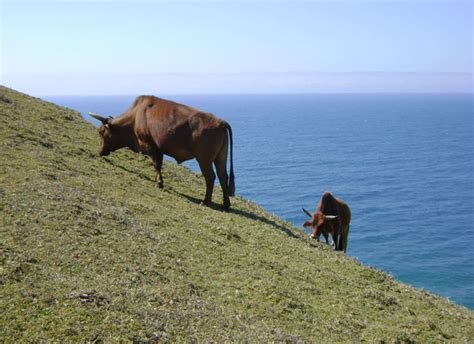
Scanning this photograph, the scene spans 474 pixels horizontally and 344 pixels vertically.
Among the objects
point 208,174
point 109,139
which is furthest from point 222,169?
point 109,139

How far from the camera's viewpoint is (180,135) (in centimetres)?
1666

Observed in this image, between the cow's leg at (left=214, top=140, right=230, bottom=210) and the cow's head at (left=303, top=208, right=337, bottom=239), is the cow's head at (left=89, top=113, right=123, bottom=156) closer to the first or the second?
the cow's leg at (left=214, top=140, right=230, bottom=210)

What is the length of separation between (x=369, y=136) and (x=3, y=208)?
454ft

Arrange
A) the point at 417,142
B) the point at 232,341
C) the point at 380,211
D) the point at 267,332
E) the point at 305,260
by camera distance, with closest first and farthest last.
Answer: the point at 232,341 < the point at 267,332 < the point at 305,260 < the point at 380,211 < the point at 417,142

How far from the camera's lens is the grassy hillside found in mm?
7535

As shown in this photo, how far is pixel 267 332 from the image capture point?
862cm

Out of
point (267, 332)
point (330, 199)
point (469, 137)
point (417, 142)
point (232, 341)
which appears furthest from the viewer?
point (469, 137)

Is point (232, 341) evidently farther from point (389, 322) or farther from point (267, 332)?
point (389, 322)

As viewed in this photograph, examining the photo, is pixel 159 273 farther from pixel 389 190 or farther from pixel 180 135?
pixel 389 190

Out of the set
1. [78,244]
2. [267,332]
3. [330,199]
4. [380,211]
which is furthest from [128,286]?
[380,211]

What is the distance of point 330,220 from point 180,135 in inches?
240

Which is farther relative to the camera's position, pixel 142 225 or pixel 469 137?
pixel 469 137

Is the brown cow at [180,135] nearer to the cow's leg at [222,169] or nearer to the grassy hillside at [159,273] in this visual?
the cow's leg at [222,169]

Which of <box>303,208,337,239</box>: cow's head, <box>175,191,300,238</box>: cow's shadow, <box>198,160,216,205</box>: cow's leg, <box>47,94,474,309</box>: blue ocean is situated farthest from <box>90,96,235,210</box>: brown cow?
<box>47,94,474,309</box>: blue ocean
